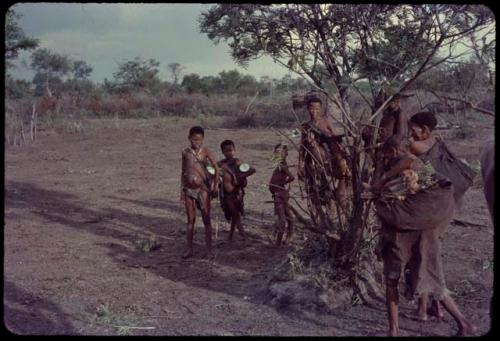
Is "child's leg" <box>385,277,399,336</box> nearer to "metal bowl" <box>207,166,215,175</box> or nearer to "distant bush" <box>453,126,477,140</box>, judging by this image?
"metal bowl" <box>207,166,215,175</box>

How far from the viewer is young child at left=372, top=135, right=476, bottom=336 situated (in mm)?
4020

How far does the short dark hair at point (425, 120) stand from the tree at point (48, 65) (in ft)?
108

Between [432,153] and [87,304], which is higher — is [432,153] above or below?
above

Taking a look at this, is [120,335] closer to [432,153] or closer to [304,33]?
[432,153]

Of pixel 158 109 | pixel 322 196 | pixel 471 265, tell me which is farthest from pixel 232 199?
pixel 158 109

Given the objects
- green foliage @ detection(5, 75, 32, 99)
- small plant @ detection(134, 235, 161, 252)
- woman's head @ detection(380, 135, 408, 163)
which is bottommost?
small plant @ detection(134, 235, 161, 252)

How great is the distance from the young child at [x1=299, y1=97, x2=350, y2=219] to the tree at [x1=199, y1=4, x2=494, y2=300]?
239mm

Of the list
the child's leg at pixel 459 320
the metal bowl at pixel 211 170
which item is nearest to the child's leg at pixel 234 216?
the metal bowl at pixel 211 170

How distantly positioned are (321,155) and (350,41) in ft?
4.79

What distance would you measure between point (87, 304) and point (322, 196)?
7.59 feet

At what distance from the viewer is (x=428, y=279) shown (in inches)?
160

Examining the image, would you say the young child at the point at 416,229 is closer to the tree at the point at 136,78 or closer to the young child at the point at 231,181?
the young child at the point at 231,181

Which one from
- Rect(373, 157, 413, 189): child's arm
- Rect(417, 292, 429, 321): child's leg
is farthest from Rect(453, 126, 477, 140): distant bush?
Rect(373, 157, 413, 189): child's arm

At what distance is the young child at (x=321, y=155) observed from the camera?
5522 millimetres
